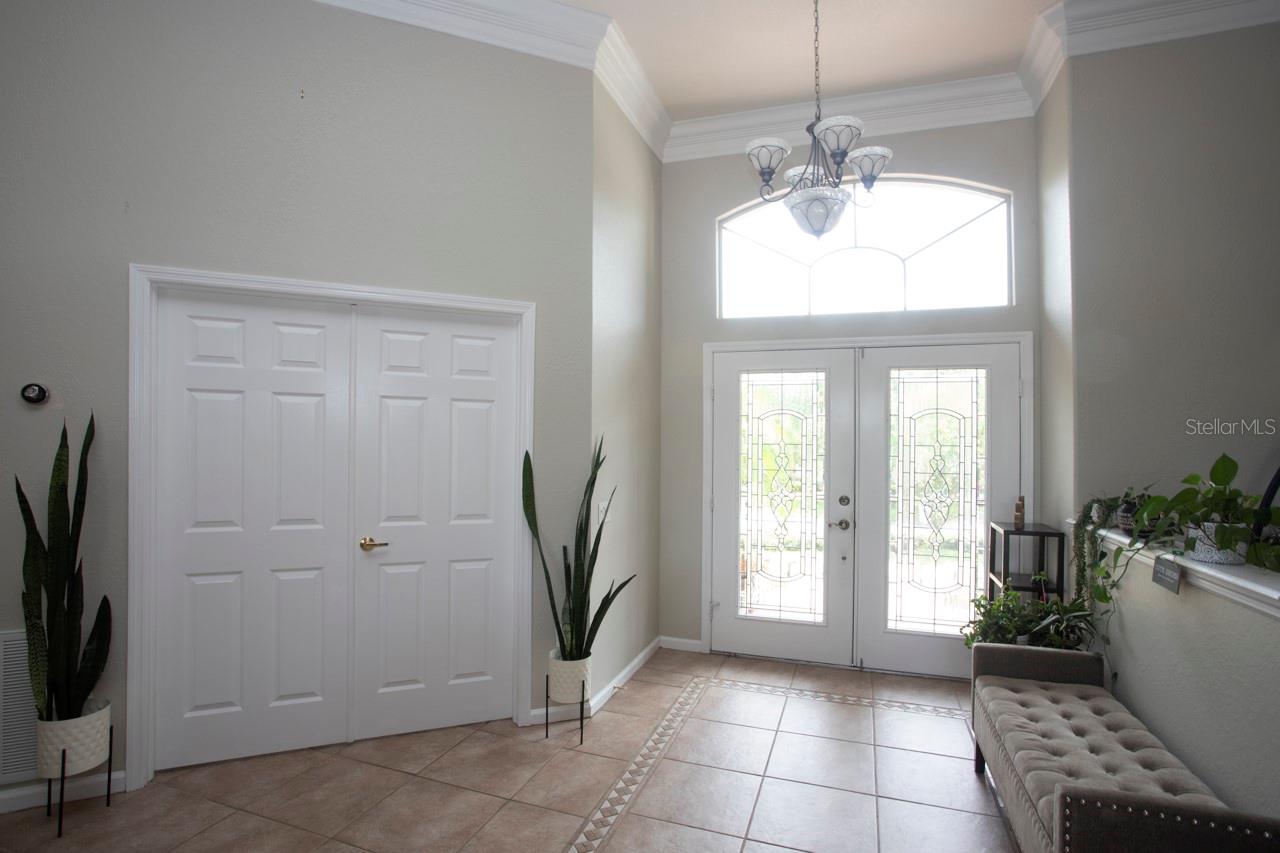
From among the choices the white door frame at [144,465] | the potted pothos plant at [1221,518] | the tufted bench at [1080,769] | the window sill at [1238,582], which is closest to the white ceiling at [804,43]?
the white door frame at [144,465]

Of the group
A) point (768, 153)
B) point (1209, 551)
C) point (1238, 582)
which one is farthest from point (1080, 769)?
point (768, 153)

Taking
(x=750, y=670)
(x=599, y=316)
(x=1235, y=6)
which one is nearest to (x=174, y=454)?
(x=599, y=316)

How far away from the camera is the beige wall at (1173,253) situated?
3098mm

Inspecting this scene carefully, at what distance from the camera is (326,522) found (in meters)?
3.05

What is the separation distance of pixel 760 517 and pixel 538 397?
5.80 feet

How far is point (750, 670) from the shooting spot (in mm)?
4098

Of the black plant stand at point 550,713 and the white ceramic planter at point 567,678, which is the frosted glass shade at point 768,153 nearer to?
the white ceramic planter at point 567,678

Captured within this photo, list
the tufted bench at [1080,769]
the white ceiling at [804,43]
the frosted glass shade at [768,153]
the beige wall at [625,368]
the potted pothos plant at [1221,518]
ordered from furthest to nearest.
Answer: the beige wall at [625,368] → the white ceiling at [804,43] → the frosted glass shade at [768,153] → the potted pothos plant at [1221,518] → the tufted bench at [1080,769]

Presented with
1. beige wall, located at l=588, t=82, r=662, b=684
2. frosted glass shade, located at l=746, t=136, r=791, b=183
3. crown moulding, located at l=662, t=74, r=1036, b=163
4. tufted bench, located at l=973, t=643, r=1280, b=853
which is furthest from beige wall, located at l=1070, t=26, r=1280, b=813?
beige wall, located at l=588, t=82, r=662, b=684

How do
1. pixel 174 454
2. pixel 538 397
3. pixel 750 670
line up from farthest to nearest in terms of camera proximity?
pixel 750 670 < pixel 538 397 < pixel 174 454

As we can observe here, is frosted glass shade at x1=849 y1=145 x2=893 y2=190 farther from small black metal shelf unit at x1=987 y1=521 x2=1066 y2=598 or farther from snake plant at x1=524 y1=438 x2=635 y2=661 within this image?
small black metal shelf unit at x1=987 y1=521 x2=1066 y2=598

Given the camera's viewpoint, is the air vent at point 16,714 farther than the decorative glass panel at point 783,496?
No

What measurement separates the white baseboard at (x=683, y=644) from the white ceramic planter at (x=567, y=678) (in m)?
1.42

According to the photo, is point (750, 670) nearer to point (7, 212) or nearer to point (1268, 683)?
point (1268, 683)
